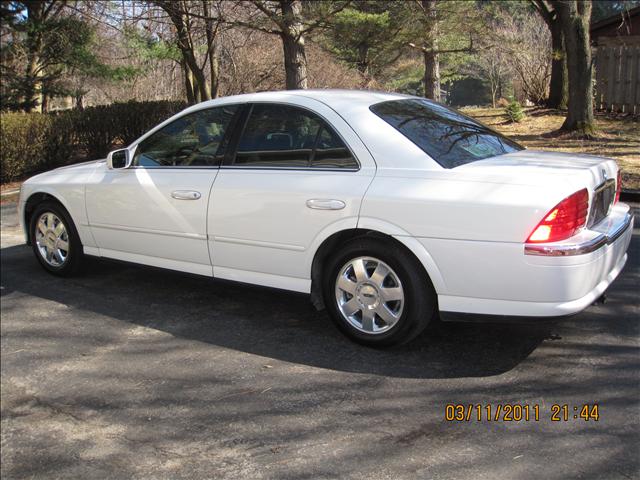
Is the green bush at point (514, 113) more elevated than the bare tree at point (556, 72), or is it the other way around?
the bare tree at point (556, 72)

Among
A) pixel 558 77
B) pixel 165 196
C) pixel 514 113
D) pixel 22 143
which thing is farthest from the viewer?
pixel 558 77

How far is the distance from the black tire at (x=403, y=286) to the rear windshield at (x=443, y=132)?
2.04 ft

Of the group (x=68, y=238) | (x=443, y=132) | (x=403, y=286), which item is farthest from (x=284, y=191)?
(x=68, y=238)

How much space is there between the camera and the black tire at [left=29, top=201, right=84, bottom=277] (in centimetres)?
573

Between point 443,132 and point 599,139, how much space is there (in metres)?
8.82

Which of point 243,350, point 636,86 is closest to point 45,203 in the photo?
point 243,350

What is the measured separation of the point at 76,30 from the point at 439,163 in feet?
52.6

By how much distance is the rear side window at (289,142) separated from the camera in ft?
13.9

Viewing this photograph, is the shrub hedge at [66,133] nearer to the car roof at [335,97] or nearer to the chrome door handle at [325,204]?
the car roof at [335,97]

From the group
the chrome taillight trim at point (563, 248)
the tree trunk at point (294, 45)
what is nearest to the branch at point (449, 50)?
the tree trunk at point (294, 45)

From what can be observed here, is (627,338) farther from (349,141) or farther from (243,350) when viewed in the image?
(243,350)

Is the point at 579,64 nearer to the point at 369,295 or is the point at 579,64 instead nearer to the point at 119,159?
the point at 119,159

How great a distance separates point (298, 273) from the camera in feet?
14.2

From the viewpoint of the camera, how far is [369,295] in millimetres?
4031
